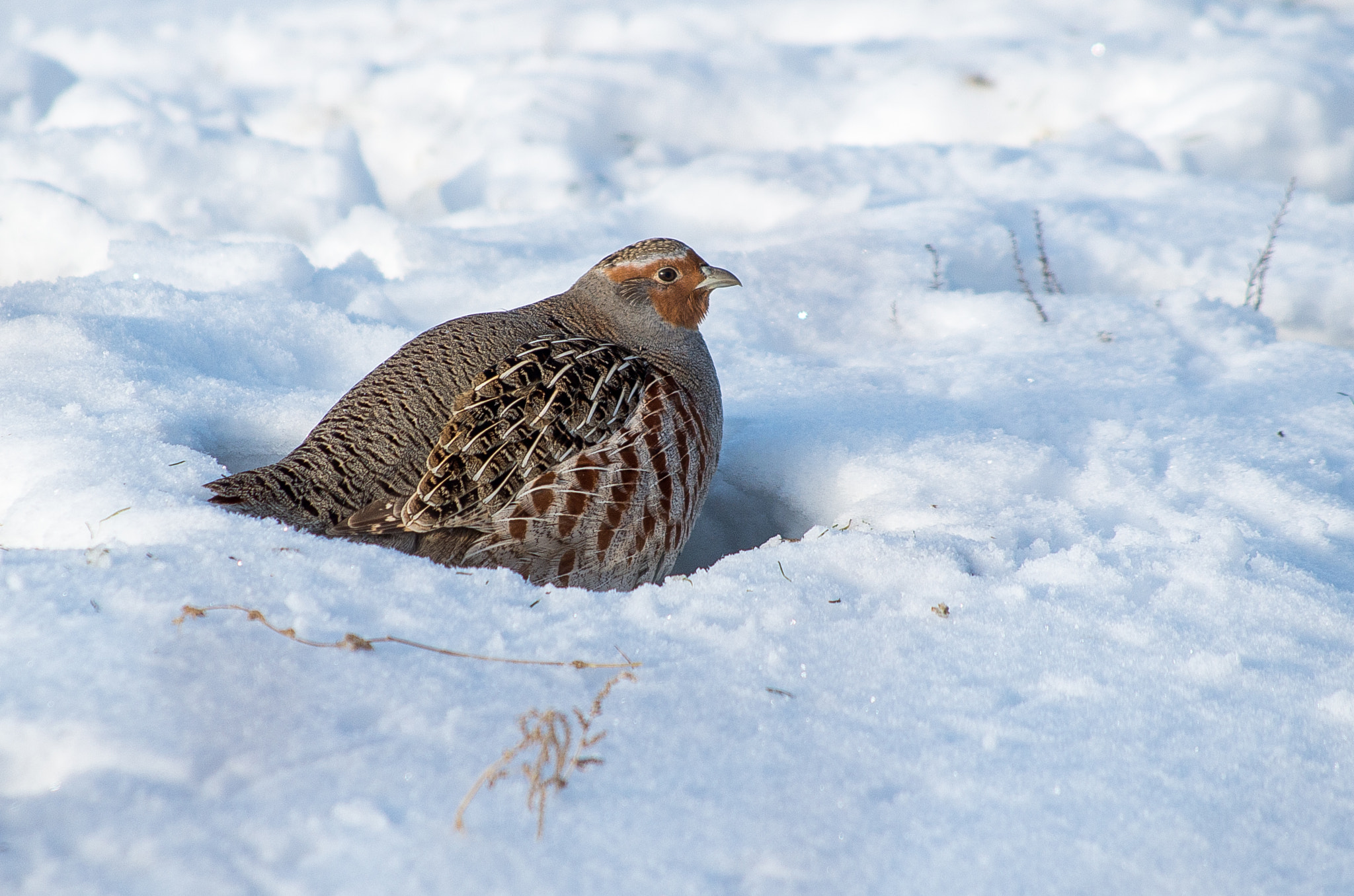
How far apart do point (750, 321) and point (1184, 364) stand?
6.12ft

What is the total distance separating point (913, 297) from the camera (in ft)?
15.5

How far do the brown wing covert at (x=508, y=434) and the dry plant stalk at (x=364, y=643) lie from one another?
2.67 ft

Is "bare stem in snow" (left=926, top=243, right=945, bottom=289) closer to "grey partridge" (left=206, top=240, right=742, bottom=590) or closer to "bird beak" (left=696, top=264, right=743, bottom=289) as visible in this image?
"bird beak" (left=696, top=264, right=743, bottom=289)

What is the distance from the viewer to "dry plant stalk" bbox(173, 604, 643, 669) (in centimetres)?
189

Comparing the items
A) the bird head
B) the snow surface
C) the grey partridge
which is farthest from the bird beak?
the snow surface

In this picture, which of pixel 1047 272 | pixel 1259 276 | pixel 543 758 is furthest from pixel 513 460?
A: pixel 1259 276

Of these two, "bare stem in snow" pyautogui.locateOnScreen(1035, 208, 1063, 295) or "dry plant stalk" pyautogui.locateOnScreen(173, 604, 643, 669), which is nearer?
"dry plant stalk" pyautogui.locateOnScreen(173, 604, 643, 669)

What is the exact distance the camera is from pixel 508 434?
9.29 ft

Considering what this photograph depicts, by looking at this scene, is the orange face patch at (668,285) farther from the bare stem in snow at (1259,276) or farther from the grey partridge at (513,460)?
the bare stem in snow at (1259,276)

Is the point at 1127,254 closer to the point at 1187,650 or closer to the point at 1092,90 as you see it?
the point at 1092,90

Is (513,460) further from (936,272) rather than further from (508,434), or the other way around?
(936,272)

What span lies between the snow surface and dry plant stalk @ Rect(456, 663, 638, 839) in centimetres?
4

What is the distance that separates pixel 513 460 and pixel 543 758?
1335 millimetres

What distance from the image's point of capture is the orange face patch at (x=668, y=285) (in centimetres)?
340
